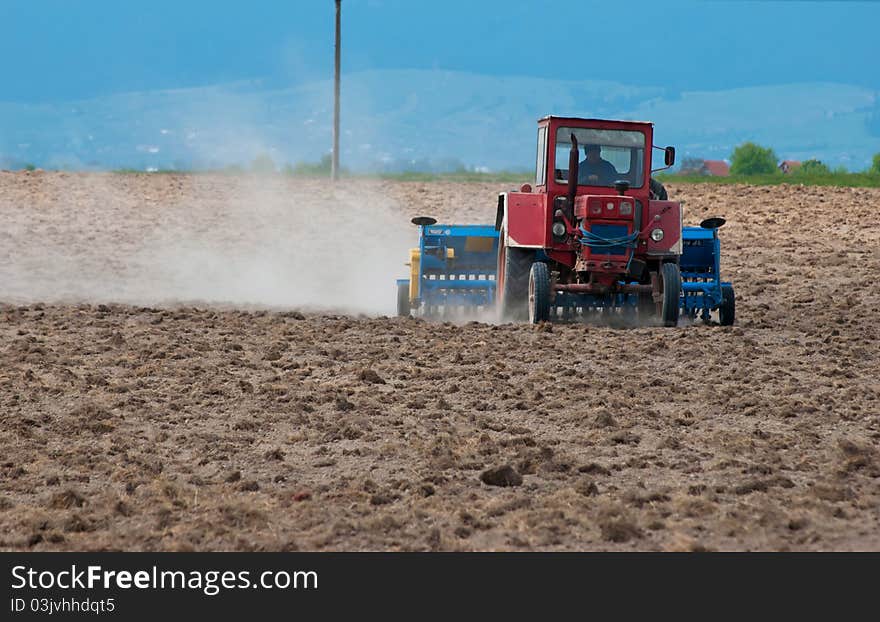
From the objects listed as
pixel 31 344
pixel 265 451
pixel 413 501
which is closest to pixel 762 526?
pixel 413 501

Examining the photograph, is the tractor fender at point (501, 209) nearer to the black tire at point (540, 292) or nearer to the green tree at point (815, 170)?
the black tire at point (540, 292)

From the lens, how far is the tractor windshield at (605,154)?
51.2ft

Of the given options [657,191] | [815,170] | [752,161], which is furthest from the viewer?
[752,161]

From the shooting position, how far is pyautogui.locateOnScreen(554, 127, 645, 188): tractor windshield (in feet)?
51.2

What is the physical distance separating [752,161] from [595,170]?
4056 inches

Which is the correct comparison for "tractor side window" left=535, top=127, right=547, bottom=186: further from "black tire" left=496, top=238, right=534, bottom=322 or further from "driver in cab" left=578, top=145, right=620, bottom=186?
"black tire" left=496, top=238, right=534, bottom=322

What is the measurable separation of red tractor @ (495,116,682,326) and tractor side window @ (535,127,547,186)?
1cm

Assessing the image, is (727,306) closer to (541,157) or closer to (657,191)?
(657,191)

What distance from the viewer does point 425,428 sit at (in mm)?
9602

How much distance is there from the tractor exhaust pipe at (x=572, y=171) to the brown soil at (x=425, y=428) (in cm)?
146

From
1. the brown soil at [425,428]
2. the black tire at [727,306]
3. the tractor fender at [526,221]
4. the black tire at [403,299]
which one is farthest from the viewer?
the black tire at [403,299]

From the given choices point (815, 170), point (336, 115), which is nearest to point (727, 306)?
point (336, 115)

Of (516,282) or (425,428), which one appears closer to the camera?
(425,428)

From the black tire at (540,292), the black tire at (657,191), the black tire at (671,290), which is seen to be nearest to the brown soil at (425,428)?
the black tire at (671,290)
